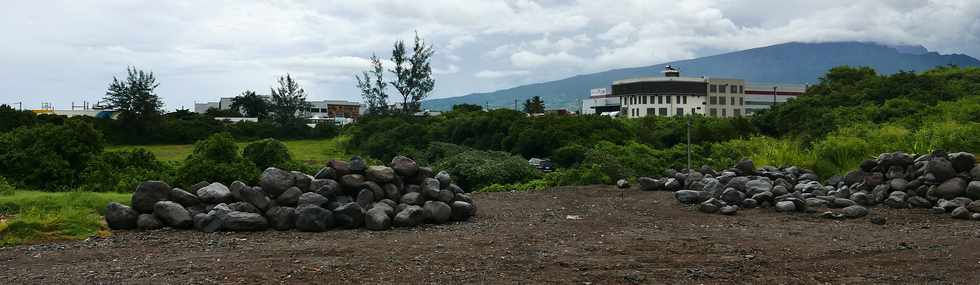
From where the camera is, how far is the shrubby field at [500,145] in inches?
559

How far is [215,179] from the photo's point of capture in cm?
1356

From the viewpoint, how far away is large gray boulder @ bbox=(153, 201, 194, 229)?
9.27m

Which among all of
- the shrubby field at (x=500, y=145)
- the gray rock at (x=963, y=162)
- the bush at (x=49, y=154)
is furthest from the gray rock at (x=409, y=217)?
the gray rock at (x=963, y=162)

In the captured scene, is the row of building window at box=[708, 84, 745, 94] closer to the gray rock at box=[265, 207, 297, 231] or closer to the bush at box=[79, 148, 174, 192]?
the bush at box=[79, 148, 174, 192]

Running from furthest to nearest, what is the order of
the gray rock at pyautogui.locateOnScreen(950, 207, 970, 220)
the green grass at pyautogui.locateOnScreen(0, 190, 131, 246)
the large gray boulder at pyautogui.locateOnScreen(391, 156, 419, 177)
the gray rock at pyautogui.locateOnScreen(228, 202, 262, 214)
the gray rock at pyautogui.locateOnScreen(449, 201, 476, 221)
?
1. the large gray boulder at pyautogui.locateOnScreen(391, 156, 419, 177)
2. the gray rock at pyautogui.locateOnScreen(449, 201, 476, 221)
3. the gray rock at pyautogui.locateOnScreen(950, 207, 970, 220)
4. the gray rock at pyautogui.locateOnScreen(228, 202, 262, 214)
5. the green grass at pyautogui.locateOnScreen(0, 190, 131, 246)

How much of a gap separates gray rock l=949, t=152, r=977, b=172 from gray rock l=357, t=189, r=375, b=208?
886 centimetres

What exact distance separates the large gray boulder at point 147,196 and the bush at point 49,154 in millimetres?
5823

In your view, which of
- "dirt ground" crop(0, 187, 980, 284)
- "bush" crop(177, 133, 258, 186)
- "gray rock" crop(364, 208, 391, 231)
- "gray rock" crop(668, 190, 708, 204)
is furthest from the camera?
"bush" crop(177, 133, 258, 186)

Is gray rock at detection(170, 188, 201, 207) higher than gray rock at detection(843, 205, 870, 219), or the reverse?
gray rock at detection(170, 188, 201, 207)

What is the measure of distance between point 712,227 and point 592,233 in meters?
1.68

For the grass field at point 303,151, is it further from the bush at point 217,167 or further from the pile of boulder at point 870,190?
the pile of boulder at point 870,190

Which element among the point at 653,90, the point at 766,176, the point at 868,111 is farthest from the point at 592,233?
the point at 653,90

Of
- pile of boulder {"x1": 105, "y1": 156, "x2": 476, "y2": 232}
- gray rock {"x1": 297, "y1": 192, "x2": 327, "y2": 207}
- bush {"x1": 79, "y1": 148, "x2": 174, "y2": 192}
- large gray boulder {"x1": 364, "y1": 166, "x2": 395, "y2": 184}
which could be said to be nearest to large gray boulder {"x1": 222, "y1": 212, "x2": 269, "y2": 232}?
pile of boulder {"x1": 105, "y1": 156, "x2": 476, "y2": 232}

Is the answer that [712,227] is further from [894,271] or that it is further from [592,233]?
[894,271]
